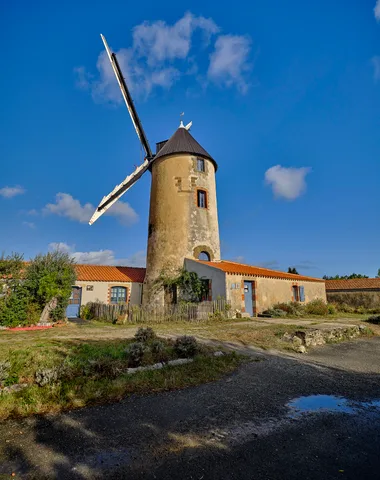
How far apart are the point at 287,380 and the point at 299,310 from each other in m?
15.2

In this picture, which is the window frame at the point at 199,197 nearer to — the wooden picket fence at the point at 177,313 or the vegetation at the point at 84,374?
the wooden picket fence at the point at 177,313

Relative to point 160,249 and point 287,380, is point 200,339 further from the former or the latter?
point 160,249

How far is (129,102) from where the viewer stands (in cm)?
2475

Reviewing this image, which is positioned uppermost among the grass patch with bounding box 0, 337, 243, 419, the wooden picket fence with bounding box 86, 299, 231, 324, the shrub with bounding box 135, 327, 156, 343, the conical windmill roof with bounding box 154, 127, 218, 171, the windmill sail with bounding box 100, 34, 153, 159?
the windmill sail with bounding box 100, 34, 153, 159

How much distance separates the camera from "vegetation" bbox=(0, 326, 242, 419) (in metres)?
4.70

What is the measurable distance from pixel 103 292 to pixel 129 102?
1584cm

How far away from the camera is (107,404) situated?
4664mm

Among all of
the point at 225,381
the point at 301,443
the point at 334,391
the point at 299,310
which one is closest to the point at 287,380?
the point at 334,391

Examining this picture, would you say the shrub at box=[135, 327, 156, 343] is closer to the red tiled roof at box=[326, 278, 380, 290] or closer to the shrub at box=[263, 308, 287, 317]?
the shrub at box=[263, 308, 287, 317]

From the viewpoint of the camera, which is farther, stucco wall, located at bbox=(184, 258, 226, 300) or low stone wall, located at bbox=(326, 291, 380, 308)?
low stone wall, located at bbox=(326, 291, 380, 308)

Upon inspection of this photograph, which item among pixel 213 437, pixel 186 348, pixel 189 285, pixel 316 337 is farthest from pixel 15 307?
pixel 213 437

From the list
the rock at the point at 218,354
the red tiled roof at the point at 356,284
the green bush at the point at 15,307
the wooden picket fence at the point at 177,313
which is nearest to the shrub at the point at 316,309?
the wooden picket fence at the point at 177,313

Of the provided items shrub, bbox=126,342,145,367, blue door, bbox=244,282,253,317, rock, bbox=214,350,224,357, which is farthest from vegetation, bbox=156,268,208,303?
shrub, bbox=126,342,145,367

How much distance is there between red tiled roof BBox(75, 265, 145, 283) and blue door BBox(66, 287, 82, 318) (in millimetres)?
898
